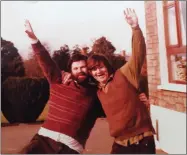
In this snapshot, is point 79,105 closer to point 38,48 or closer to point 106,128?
point 106,128

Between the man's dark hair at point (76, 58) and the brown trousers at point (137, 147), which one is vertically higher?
the man's dark hair at point (76, 58)

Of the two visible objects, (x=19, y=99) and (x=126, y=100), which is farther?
(x=19, y=99)

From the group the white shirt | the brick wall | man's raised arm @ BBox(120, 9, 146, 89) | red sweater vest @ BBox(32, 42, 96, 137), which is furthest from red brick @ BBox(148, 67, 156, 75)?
the white shirt

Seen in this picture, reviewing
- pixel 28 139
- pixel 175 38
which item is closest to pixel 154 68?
pixel 175 38

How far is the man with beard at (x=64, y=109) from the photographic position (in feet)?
6.60

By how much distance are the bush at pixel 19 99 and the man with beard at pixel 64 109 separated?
17 cm

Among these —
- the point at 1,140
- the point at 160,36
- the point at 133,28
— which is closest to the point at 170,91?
the point at 160,36

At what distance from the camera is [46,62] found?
6.72ft

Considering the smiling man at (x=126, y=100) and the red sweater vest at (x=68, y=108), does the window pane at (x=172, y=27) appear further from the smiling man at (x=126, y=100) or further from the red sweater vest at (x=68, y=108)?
the red sweater vest at (x=68, y=108)

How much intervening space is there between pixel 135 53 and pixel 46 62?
82cm

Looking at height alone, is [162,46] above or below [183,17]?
below

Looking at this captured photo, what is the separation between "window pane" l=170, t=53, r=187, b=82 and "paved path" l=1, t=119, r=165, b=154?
0.81 m

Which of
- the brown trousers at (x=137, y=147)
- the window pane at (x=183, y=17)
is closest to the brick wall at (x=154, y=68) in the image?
the window pane at (x=183, y=17)

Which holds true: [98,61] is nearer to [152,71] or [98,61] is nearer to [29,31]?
[152,71]
